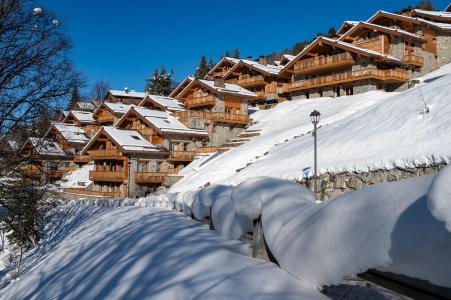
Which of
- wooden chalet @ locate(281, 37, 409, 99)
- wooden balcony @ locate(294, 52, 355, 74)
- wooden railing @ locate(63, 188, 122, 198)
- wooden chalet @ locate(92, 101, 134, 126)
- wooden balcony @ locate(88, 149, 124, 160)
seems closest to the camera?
wooden railing @ locate(63, 188, 122, 198)

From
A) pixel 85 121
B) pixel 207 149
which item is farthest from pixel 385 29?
pixel 85 121

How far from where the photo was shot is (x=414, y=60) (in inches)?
1699

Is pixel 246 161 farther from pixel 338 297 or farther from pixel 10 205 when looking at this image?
pixel 338 297

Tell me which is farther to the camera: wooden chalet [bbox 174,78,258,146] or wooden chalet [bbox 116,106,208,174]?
wooden chalet [bbox 174,78,258,146]

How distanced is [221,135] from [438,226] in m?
41.7

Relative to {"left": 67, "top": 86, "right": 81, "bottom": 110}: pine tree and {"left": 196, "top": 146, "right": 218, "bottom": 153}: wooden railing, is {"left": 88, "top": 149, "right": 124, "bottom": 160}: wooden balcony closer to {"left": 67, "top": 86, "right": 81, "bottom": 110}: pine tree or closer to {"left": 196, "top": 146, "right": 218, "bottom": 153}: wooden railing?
{"left": 196, "top": 146, "right": 218, "bottom": 153}: wooden railing

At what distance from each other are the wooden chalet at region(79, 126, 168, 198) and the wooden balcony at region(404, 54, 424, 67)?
90.6 ft

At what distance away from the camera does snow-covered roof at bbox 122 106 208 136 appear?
4010cm

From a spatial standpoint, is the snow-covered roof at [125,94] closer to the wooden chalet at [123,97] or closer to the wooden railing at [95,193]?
the wooden chalet at [123,97]

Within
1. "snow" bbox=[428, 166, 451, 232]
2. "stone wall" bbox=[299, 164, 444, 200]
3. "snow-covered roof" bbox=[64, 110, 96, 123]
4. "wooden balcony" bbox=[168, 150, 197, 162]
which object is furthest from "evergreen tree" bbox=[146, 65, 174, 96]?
"snow" bbox=[428, 166, 451, 232]

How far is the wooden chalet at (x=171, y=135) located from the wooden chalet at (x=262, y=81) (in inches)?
532

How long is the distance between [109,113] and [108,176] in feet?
68.8

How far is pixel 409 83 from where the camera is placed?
3941cm

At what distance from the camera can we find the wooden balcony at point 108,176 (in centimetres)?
3866
